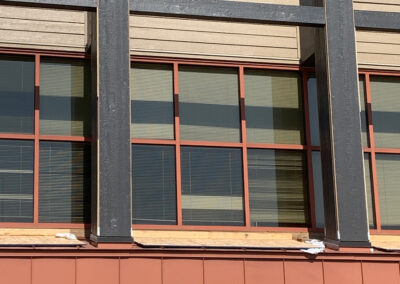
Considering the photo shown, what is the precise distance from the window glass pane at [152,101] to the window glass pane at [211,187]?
79 centimetres

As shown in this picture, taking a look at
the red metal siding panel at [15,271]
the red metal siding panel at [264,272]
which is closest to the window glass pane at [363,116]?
the red metal siding panel at [264,272]

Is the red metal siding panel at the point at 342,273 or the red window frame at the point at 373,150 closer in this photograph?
the red metal siding panel at the point at 342,273

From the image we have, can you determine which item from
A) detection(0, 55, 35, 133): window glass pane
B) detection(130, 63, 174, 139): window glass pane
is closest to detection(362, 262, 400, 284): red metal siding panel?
detection(130, 63, 174, 139): window glass pane

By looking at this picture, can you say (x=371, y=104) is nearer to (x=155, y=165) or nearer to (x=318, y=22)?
(x=318, y=22)

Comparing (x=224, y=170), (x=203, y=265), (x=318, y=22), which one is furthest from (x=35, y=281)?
(x=318, y=22)

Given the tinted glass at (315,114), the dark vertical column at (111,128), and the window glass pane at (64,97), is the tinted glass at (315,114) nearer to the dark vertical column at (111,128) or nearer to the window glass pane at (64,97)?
the dark vertical column at (111,128)

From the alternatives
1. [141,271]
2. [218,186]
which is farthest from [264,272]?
[218,186]

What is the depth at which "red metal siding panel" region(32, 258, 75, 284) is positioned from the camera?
1320 centimetres

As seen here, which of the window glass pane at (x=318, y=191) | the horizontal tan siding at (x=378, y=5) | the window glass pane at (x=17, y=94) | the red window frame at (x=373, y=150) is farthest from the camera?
the horizontal tan siding at (x=378, y=5)

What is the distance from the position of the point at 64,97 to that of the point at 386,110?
27.3ft

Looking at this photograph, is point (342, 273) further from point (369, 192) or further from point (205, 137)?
point (205, 137)

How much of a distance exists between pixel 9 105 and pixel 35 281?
184 inches

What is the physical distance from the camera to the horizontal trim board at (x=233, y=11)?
15.4 metres

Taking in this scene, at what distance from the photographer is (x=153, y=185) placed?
16.2m
